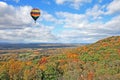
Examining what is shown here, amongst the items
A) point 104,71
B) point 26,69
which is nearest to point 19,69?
point 26,69

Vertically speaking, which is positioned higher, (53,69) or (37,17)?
(37,17)

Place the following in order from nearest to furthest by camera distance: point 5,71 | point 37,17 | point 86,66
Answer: point 37,17
point 5,71
point 86,66

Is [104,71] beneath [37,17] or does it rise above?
beneath

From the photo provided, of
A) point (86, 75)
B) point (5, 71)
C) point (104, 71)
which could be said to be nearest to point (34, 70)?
point (5, 71)

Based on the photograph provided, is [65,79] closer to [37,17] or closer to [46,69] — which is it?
[46,69]

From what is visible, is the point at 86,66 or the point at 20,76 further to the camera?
the point at 86,66

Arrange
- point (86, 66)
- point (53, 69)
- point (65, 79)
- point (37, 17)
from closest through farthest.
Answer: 1. point (37, 17)
2. point (65, 79)
3. point (53, 69)
4. point (86, 66)

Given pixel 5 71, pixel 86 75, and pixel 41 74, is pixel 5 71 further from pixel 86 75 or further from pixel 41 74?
pixel 86 75

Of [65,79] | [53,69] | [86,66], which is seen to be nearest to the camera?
[65,79]

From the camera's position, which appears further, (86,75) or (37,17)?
(86,75)
